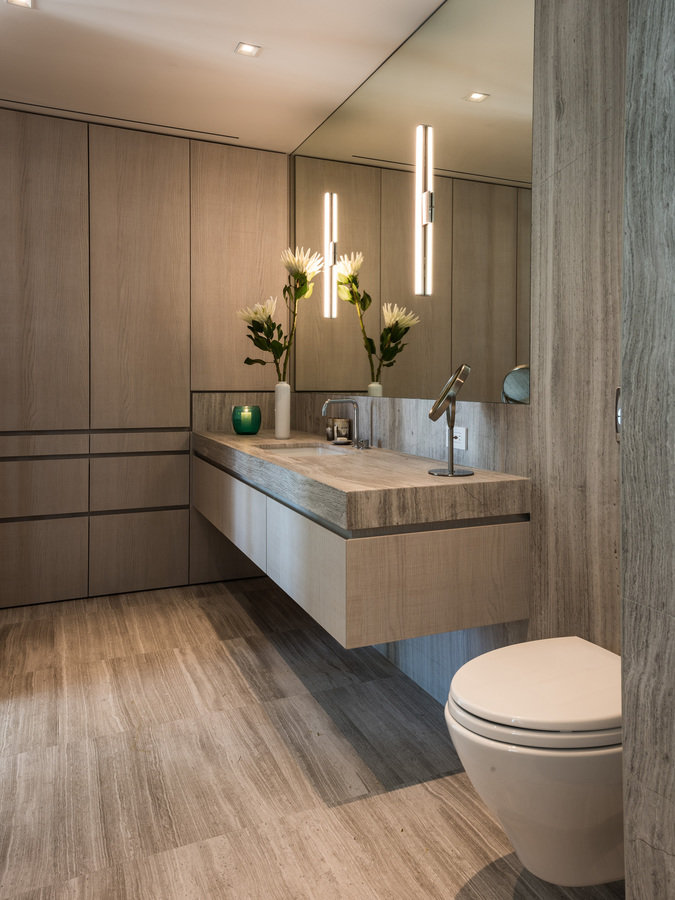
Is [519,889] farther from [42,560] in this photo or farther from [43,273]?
[43,273]

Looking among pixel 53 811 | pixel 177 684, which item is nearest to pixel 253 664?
pixel 177 684

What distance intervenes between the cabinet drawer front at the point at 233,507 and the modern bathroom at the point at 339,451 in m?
0.03

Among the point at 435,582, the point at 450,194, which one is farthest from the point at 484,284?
the point at 435,582

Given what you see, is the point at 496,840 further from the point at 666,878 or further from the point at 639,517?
the point at 639,517

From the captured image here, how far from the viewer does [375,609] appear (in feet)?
5.36

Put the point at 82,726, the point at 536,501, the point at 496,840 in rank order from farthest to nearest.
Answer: the point at 82,726 < the point at 536,501 < the point at 496,840

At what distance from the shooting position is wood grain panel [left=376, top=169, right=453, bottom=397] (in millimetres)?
2152

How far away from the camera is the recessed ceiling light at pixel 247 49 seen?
2387mm

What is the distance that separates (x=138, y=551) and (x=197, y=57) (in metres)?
2.26

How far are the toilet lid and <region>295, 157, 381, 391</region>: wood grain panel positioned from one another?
60.3 inches

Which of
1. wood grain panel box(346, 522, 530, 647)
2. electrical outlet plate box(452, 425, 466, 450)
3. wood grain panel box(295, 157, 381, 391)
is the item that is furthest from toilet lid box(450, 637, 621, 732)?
wood grain panel box(295, 157, 381, 391)

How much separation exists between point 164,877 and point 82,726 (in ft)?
2.51

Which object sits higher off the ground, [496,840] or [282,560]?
[282,560]

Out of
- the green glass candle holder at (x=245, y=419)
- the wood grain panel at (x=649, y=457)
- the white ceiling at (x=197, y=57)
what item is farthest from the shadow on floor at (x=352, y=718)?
the white ceiling at (x=197, y=57)
